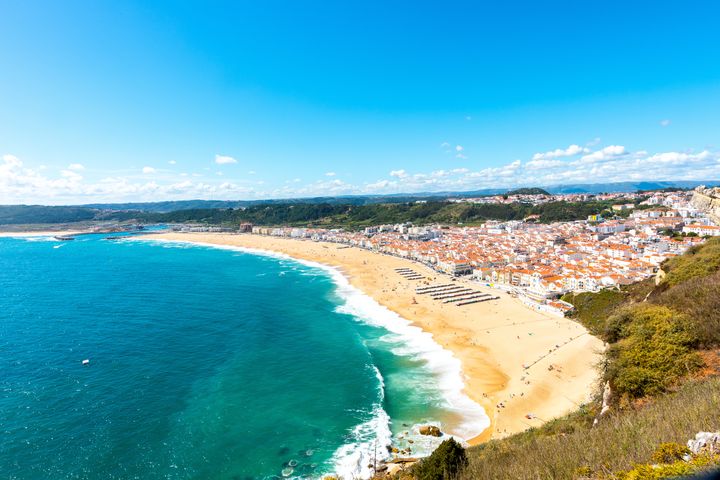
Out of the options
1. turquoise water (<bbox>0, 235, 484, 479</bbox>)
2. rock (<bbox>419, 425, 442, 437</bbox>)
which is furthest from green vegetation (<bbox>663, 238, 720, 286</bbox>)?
rock (<bbox>419, 425, 442, 437</bbox>)

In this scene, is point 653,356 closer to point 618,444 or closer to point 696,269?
point 618,444

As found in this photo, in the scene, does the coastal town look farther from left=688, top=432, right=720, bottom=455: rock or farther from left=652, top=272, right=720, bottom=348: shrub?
left=688, top=432, right=720, bottom=455: rock

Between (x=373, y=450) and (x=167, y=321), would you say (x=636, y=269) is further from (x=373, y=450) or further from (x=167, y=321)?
(x=167, y=321)

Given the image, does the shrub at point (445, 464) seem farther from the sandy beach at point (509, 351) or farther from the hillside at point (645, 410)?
the sandy beach at point (509, 351)

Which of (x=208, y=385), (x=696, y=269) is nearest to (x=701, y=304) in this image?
(x=696, y=269)

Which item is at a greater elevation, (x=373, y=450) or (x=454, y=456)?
(x=454, y=456)

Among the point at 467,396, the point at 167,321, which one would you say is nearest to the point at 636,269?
the point at 467,396

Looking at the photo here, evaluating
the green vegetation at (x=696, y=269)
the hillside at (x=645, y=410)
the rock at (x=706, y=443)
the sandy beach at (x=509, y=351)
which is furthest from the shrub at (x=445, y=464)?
the green vegetation at (x=696, y=269)
